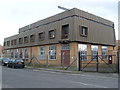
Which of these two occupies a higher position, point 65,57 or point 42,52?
point 42,52

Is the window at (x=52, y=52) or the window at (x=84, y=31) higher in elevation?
the window at (x=84, y=31)

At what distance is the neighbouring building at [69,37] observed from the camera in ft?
82.1

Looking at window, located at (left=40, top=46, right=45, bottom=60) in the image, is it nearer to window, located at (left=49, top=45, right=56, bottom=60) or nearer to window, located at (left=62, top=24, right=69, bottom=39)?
window, located at (left=49, top=45, right=56, bottom=60)

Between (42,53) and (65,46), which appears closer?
(65,46)

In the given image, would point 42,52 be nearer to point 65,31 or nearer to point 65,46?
point 65,46

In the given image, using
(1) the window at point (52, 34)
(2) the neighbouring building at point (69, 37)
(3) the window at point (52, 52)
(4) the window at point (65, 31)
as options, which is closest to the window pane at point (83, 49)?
(2) the neighbouring building at point (69, 37)

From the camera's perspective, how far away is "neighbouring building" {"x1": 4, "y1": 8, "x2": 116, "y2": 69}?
25016 millimetres

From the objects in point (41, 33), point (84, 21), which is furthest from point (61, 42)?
point (41, 33)

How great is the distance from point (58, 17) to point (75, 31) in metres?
4.88

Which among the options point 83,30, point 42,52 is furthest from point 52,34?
point 83,30

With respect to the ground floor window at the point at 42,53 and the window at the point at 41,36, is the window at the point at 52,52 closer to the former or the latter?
the ground floor window at the point at 42,53

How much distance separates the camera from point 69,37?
82.0ft

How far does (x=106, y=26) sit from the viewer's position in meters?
31.5

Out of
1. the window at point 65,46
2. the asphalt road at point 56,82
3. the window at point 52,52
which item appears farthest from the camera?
the window at point 52,52
